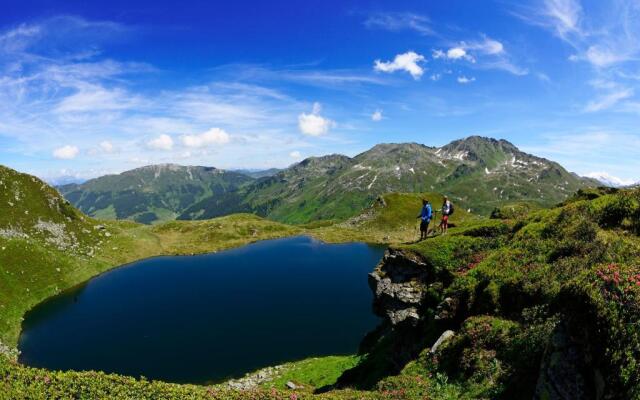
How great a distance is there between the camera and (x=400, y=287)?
123 ft

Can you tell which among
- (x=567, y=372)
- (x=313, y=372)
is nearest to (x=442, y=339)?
(x=567, y=372)

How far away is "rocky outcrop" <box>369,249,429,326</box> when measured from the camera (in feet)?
117

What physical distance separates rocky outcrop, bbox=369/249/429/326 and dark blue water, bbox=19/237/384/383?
29.4 meters

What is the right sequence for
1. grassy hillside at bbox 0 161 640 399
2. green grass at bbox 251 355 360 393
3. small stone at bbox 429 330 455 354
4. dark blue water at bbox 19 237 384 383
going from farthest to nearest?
dark blue water at bbox 19 237 384 383 < green grass at bbox 251 355 360 393 < small stone at bbox 429 330 455 354 < grassy hillside at bbox 0 161 640 399

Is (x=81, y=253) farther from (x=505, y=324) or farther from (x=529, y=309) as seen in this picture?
(x=529, y=309)

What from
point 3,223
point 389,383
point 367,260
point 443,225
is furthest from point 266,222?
point 389,383

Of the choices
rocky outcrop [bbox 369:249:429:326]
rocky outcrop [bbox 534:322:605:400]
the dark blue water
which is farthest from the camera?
the dark blue water

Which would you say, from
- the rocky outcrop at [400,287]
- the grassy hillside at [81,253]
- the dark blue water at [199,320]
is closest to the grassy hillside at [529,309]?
the rocky outcrop at [400,287]

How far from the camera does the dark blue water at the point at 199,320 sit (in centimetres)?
5994

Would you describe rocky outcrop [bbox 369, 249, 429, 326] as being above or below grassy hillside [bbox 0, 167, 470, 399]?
above

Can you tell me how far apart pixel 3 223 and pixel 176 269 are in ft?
158

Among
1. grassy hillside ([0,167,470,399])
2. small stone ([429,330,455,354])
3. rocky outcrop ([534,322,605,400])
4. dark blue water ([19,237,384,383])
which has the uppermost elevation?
rocky outcrop ([534,322,605,400])

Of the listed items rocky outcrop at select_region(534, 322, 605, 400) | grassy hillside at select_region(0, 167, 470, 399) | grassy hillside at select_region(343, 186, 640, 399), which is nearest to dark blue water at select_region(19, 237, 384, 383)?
grassy hillside at select_region(0, 167, 470, 399)

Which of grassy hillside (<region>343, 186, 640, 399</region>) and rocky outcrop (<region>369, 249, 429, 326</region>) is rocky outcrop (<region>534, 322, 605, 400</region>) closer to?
grassy hillside (<region>343, 186, 640, 399</region>)
